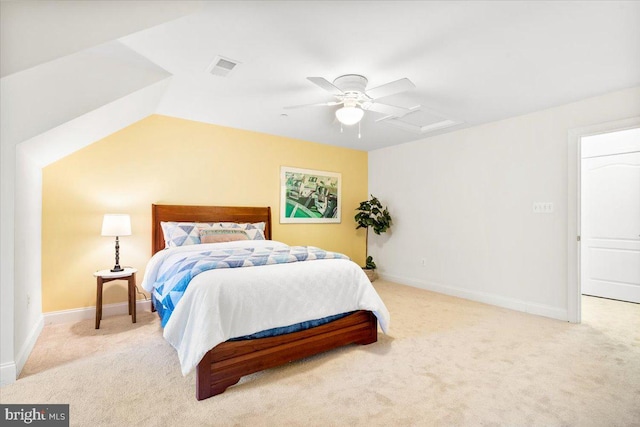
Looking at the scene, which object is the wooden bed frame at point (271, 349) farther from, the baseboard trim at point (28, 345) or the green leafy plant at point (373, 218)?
the green leafy plant at point (373, 218)

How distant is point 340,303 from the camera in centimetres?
254

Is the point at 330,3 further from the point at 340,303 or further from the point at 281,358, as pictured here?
the point at 281,358

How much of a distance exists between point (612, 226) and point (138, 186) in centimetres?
637

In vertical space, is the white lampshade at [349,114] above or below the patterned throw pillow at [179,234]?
above

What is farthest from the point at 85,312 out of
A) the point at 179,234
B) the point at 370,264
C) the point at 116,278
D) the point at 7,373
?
the point at 370,264

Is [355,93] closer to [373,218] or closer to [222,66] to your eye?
[222,66]

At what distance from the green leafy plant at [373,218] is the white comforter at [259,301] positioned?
263 centimetres

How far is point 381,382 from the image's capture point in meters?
2.10

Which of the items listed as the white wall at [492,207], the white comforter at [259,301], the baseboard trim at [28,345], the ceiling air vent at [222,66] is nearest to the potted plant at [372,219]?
the white wall at [492,207]

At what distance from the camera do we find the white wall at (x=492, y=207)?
3451 mm

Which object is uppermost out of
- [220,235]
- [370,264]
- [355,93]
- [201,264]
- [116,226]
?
[355,93]

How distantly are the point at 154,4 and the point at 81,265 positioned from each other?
2.84 m

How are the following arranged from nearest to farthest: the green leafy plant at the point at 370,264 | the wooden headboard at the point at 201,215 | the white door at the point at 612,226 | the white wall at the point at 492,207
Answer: the white wall at the point at 492,207
the wooden headboard at the point at 201,215
the white door at the point at 612,226
the green leafy plant at the point at 370,264

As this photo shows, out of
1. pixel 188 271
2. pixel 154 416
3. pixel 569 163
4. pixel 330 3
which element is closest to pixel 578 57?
pixel 569 163
